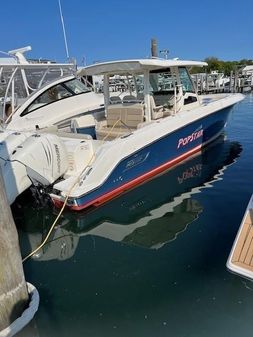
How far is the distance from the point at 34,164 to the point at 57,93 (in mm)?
4112

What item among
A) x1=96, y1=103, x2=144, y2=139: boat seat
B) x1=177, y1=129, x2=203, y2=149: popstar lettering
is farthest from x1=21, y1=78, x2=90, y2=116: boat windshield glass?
x1=177, y1=129, x2=203, y2=149: popstar lettering

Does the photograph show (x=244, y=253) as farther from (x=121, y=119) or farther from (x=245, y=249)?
(x=121, y=119)

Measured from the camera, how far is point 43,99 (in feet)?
27.9

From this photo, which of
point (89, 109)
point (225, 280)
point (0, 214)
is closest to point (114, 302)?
point (225, 280)

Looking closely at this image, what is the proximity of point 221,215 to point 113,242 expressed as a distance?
1.71m

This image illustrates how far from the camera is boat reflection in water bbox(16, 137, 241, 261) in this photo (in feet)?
15.4

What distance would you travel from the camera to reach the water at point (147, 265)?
3105 mm

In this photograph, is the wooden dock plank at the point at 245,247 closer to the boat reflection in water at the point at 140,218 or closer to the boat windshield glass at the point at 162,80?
the boat reflection in water at the point at 140,218

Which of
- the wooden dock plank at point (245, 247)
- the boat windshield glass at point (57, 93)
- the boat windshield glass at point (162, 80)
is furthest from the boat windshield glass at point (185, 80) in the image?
the wooden dock plank at point (245, 247)

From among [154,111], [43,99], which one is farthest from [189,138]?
[43,99]

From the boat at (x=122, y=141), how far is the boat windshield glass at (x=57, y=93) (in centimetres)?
137

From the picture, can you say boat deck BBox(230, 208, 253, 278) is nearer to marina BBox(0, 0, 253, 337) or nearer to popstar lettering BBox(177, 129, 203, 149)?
marina BBox(0, 0, 253, 337)

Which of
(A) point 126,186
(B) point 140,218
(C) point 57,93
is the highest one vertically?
(C) point 57,93

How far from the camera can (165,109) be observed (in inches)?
295
